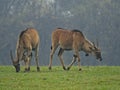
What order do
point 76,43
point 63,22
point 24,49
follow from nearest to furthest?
point 24,49 → point 76,43 → point 63,22

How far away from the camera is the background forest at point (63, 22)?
65188 mm

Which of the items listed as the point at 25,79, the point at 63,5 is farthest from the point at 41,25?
the point at 25,79

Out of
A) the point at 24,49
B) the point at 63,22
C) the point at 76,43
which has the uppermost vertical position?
the point at 63,22

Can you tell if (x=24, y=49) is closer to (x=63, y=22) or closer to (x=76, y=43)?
(x=76, y=43)

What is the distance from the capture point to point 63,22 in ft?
238

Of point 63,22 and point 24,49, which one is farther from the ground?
point 63,22

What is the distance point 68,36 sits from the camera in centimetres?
2241

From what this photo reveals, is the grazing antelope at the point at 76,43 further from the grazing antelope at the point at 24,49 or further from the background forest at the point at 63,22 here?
the background forest at the point at 63,22

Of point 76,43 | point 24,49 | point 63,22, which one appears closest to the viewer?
point 24,49

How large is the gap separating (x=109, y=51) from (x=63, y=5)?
63.3 feet

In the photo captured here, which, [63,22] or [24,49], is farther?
[63,22]

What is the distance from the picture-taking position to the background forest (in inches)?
2566

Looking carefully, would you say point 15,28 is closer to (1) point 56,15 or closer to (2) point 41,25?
(2) point 41,25

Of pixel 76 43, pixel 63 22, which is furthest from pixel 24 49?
pixel 63 22
